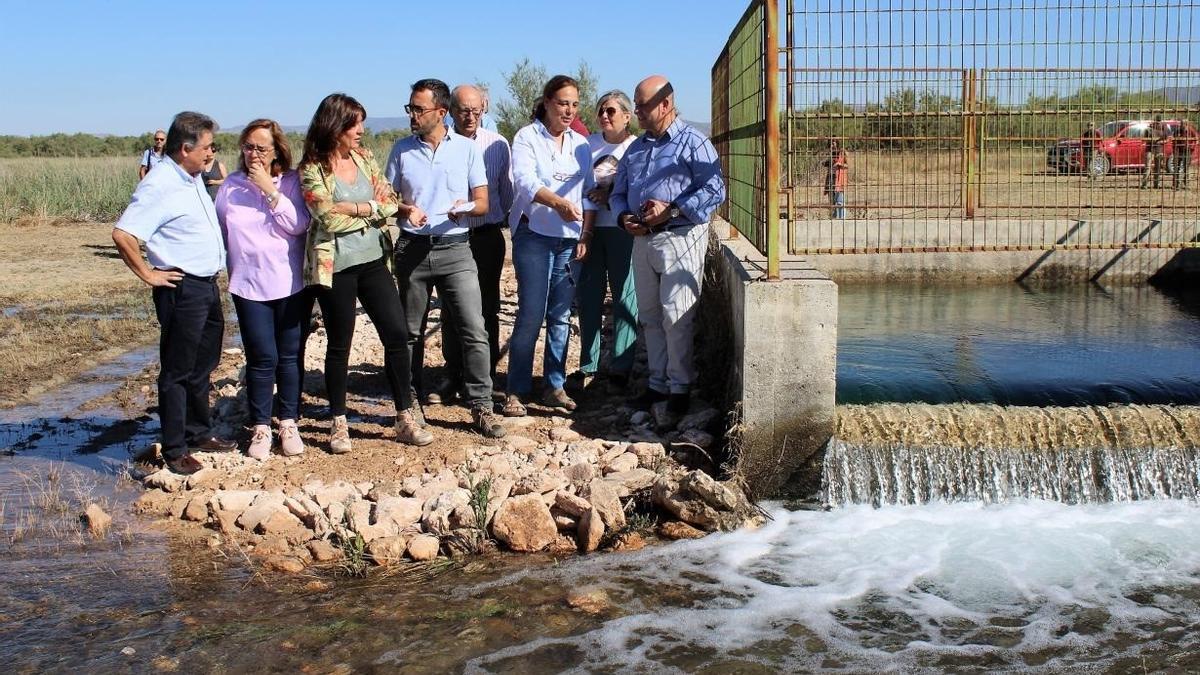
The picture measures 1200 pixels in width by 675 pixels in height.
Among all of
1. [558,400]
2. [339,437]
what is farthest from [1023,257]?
[339,437]

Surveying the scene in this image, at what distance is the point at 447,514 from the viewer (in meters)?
5.54

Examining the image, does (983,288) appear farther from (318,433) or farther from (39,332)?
(39,332)

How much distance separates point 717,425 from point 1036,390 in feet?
8.06

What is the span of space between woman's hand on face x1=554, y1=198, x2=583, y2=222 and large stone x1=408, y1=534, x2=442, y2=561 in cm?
214

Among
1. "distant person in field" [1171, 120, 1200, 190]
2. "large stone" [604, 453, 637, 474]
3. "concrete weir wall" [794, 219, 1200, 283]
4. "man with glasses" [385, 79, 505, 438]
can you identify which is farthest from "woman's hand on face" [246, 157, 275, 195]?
"concrete weir wall" [794, 219, 1200, 283]

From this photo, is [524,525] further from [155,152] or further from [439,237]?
[155,152]

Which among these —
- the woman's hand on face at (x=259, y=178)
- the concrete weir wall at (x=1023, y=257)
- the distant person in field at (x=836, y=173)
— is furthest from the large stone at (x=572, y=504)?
the concrete weir wall at (x=1023, y=257)

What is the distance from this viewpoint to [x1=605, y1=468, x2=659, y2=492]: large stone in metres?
5.92

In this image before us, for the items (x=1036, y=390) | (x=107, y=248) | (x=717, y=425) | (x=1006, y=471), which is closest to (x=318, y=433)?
(x=717, y=425)

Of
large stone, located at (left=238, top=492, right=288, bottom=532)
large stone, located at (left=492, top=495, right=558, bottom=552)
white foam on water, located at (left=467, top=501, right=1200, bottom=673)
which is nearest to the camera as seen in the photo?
white foam on water, located at (left=467, top=501, right=1200, bottom=673)

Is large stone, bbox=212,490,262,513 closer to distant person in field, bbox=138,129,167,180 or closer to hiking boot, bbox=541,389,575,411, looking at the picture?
hiking boot, bbox=541,389,575,411

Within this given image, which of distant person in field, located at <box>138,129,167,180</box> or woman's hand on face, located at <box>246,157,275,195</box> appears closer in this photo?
woman's hand on face, located at <box>246,157,275,195</box>

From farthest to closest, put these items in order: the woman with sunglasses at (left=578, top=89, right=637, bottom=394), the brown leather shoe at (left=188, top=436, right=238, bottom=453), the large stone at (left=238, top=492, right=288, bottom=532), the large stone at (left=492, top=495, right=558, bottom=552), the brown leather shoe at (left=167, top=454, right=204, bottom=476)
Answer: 1. the woman with sunglasses at (left=578, top=89, right=637, bottom=394)
2. the brown leather shoe at (left=188, top=436, right=238, bottom=453)
3. the brown leather shoe at (left=167, top=454, right=204, bottom=476)
4. the large stone at (left=238, top=492, right=288, bottom=532)
5. the large stone at (left=492, top=495, right=558, bottom=552)

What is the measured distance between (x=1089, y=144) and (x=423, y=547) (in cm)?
624
